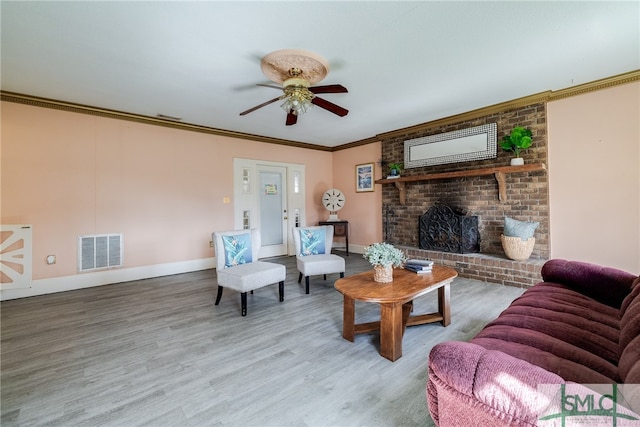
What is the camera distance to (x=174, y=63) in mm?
2732

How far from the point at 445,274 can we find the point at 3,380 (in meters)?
3.41

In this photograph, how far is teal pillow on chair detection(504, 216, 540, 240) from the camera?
3.69 meters

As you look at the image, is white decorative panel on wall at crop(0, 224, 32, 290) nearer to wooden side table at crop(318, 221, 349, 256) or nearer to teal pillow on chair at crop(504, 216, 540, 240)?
wooden side table at crop(318, 221, 349, 256)

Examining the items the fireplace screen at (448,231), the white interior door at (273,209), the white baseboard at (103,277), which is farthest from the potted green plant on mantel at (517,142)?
the white baseboard at (103,277)

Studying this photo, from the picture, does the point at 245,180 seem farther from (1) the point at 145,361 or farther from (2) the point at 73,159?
(1) the point at 145,361

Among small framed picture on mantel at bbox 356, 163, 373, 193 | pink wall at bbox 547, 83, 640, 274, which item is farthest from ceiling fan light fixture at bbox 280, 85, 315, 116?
small framed picture on mantel at bbox 356, 163, 373, 193

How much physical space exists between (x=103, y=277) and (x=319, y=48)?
4.31m

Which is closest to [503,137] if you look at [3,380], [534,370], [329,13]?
[329,13]

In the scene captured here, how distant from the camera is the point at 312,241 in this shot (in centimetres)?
398

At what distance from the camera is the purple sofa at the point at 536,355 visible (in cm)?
88

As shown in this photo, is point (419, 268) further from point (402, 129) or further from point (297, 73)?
point (402, 129)

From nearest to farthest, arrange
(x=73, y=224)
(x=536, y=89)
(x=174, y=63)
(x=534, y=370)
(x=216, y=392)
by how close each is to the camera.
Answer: (x=534, y=370) → (x=216, y=392) → (x=174, y=63) → (x=536, y=89) → (x=73, y=224)

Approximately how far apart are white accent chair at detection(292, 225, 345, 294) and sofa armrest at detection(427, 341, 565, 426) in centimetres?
253

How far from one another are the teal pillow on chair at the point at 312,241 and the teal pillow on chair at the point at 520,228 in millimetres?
2593
